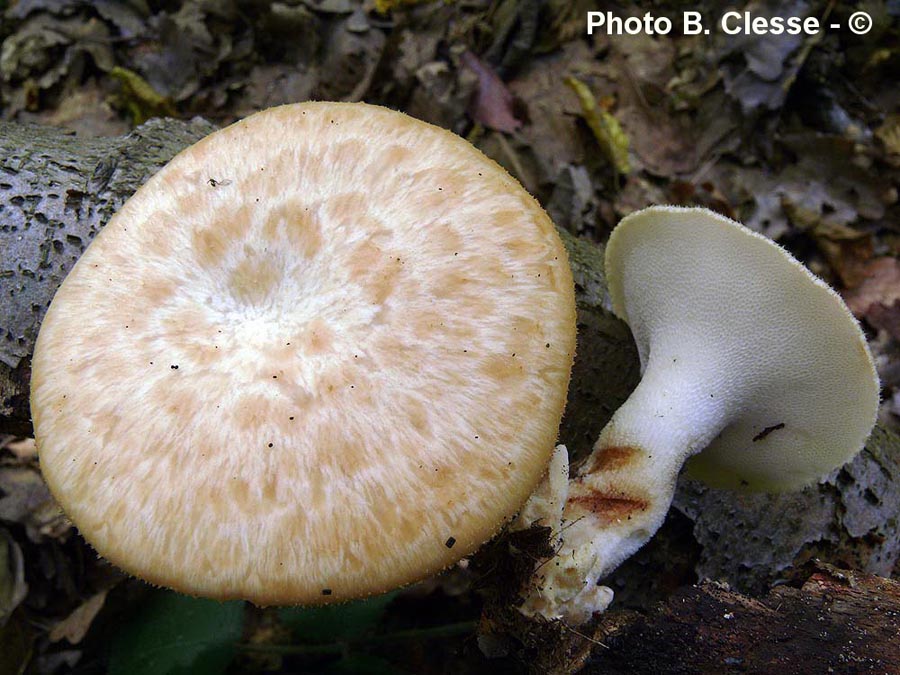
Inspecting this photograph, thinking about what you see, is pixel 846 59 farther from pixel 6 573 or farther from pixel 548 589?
pixel 6 573

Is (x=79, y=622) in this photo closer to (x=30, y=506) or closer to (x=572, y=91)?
(x=30, y=506)

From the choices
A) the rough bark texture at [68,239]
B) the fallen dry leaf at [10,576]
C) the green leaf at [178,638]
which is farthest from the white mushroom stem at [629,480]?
the fallen dry leaf at [10,576]

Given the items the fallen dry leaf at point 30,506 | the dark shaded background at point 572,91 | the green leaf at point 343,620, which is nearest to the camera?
the green leaf at point 343,620

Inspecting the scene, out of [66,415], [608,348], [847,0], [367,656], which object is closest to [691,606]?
Answer: [608,348]

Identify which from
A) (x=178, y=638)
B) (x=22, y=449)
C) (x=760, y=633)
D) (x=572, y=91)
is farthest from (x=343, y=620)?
(x=572, y=91)

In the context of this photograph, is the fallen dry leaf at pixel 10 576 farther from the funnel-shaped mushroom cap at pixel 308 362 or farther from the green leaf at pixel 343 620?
the funnel-shaped mushroom cap at pixel 308 362

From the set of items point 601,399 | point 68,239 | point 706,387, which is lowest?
point 601,399
